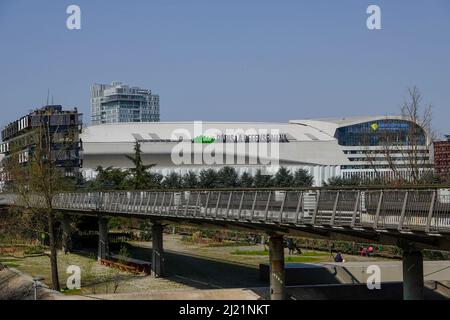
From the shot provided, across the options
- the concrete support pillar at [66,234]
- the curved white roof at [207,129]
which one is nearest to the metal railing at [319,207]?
the concrete support pillar at [66,234]

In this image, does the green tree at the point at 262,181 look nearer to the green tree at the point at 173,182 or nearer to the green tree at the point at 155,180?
the green tree at the point at 173,182

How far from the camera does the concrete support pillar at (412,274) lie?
2372cm

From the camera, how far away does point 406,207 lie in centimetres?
2069

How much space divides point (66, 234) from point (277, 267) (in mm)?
33664

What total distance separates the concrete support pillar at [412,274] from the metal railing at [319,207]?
2.29 meters

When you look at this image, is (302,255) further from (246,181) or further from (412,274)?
(246,181)

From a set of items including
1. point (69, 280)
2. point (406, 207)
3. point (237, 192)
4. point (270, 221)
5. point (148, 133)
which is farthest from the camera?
point (148, 133)

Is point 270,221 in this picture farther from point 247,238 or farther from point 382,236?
point 247,238

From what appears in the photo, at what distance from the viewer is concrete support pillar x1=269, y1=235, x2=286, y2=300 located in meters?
31.7

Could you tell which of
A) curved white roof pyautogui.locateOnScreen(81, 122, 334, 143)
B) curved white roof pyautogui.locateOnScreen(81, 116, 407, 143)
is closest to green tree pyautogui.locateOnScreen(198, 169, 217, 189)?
curved white roof pyautogui.locateOnScreen(81, 122, 334, 143)

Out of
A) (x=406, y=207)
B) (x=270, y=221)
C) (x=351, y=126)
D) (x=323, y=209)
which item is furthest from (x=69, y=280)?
(x=351, y=126)

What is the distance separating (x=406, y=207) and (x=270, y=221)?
7.80 m

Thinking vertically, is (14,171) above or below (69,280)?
above

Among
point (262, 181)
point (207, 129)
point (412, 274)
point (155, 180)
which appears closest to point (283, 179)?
point (262, 181)
